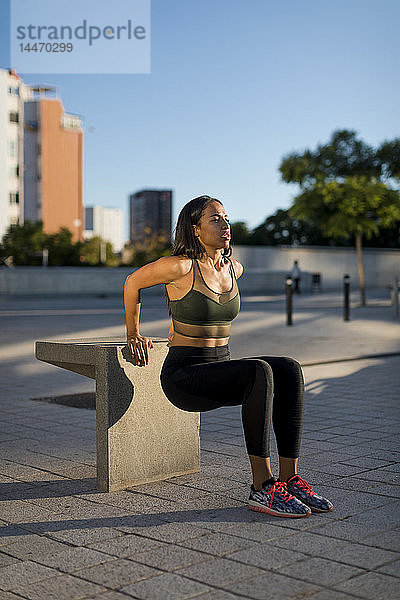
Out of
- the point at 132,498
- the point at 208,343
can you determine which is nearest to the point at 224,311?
the point at 208,343

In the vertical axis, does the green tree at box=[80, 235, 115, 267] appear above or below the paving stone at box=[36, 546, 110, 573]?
above

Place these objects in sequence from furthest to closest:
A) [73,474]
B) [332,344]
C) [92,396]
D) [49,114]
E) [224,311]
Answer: [49,114]
[332,344]
[92,396]
[73,474]
[224,311]

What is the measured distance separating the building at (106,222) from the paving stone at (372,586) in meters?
139

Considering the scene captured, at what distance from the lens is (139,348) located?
4297 mm

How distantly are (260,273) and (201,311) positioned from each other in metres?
37.3

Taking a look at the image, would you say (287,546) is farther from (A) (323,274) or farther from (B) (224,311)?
(A) (323,274)

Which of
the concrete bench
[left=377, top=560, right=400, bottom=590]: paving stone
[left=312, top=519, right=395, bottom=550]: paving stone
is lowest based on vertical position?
[left=312, top=519, right=395, bottom=550]: paving stone

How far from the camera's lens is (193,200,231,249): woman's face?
4.21 metres

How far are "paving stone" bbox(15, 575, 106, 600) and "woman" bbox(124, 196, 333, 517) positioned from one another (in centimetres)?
117

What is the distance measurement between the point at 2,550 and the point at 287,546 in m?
1.18

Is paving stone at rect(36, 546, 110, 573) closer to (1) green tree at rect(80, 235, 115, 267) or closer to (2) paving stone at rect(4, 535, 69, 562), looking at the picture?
(2) paving stone at rect(4, 535, 69, 562)

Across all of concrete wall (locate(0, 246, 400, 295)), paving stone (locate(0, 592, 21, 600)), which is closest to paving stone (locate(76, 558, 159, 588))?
paving stone (locate(0, 592, 21, 600))

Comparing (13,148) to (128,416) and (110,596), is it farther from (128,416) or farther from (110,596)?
(110,596)

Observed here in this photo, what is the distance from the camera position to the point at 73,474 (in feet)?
15.7
